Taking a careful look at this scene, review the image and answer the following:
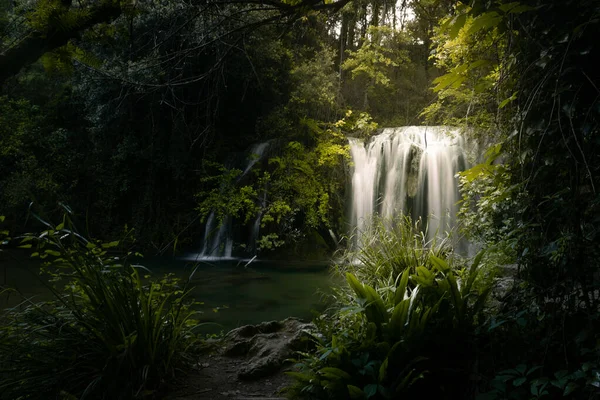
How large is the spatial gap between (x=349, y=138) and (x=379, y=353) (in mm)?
11079

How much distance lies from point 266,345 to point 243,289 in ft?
16.1

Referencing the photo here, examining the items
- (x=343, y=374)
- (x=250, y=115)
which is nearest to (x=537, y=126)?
(x=343, y=374)

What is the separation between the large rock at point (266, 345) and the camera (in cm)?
325

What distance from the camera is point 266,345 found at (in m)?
3.63

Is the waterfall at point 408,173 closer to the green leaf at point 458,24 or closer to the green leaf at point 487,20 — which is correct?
the green leaf at point 458,24

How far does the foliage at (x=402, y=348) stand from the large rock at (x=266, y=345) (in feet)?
1.76

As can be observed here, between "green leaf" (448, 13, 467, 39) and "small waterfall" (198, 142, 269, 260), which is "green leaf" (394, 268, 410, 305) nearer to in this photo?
"green leaf" (448, 13, 467, 39)

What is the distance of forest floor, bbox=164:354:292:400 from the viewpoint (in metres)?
2.81

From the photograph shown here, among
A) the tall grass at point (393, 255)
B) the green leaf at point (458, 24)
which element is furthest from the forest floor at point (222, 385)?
the green leaf at point (458, 24)

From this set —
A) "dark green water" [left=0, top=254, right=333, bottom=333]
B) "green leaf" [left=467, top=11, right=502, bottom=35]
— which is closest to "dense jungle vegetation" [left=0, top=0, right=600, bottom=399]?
"green leaf" [left=467, top=11, right=502, bottom=35]

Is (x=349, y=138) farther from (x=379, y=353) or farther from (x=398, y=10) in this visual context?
(x=379, y=353)

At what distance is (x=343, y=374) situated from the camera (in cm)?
226

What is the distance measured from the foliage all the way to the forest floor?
1.76 feet

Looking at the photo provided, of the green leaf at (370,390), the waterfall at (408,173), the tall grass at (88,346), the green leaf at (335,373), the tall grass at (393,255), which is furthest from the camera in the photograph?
the waterfall at (408,173)
